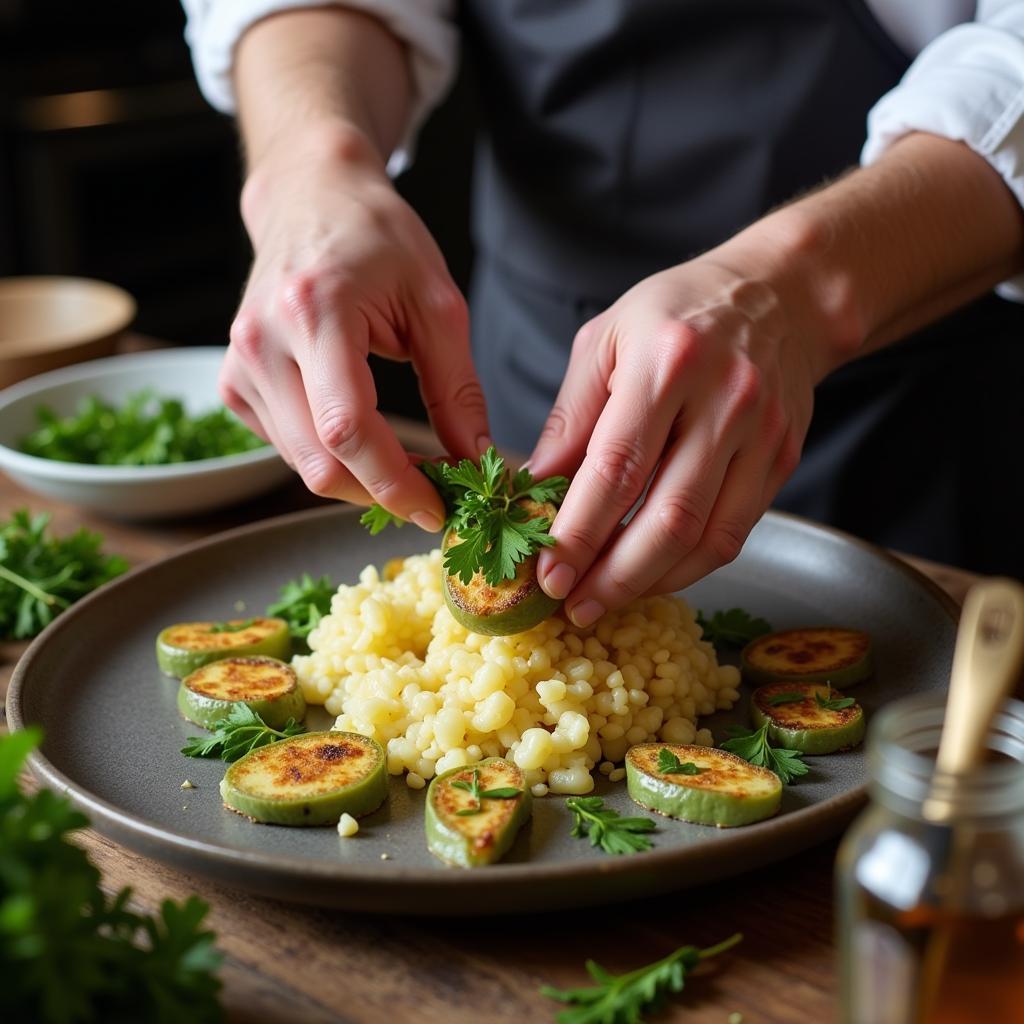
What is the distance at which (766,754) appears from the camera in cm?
134

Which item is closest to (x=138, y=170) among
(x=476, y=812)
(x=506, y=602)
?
(x=506, y=602)

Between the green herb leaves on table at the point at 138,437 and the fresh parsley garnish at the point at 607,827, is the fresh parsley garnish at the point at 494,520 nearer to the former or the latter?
the fresh parsley garnish at the point at 607,827

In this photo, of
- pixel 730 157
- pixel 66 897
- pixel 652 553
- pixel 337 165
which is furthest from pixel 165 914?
pixel 730 157

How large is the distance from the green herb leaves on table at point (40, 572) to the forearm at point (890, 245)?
103 centimetres

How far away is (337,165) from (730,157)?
0.77 metres

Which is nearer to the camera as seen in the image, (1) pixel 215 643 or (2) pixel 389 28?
(1) pixel 215 643

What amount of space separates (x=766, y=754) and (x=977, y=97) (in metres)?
0.97

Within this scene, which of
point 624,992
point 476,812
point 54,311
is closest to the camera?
point 624,992

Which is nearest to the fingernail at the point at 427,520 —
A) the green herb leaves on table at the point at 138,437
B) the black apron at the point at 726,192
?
the green herb leaves on table at the point at 138,437

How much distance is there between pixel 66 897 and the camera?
0.86 meters

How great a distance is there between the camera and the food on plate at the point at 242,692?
146 cm

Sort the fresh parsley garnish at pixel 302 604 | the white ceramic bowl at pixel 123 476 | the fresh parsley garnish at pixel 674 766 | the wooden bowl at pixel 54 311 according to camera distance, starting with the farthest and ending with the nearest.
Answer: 1. the wooden bowl at pixel 54 311
2. the white ceramic bowl at pixel 123 476
3. the fresh parsley garnish at pixel 302 604
4. the fresh parsley garnish at pixel 674 766

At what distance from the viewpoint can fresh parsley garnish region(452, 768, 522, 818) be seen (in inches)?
47.9

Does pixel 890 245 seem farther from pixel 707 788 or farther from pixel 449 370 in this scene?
pixel 707 788
